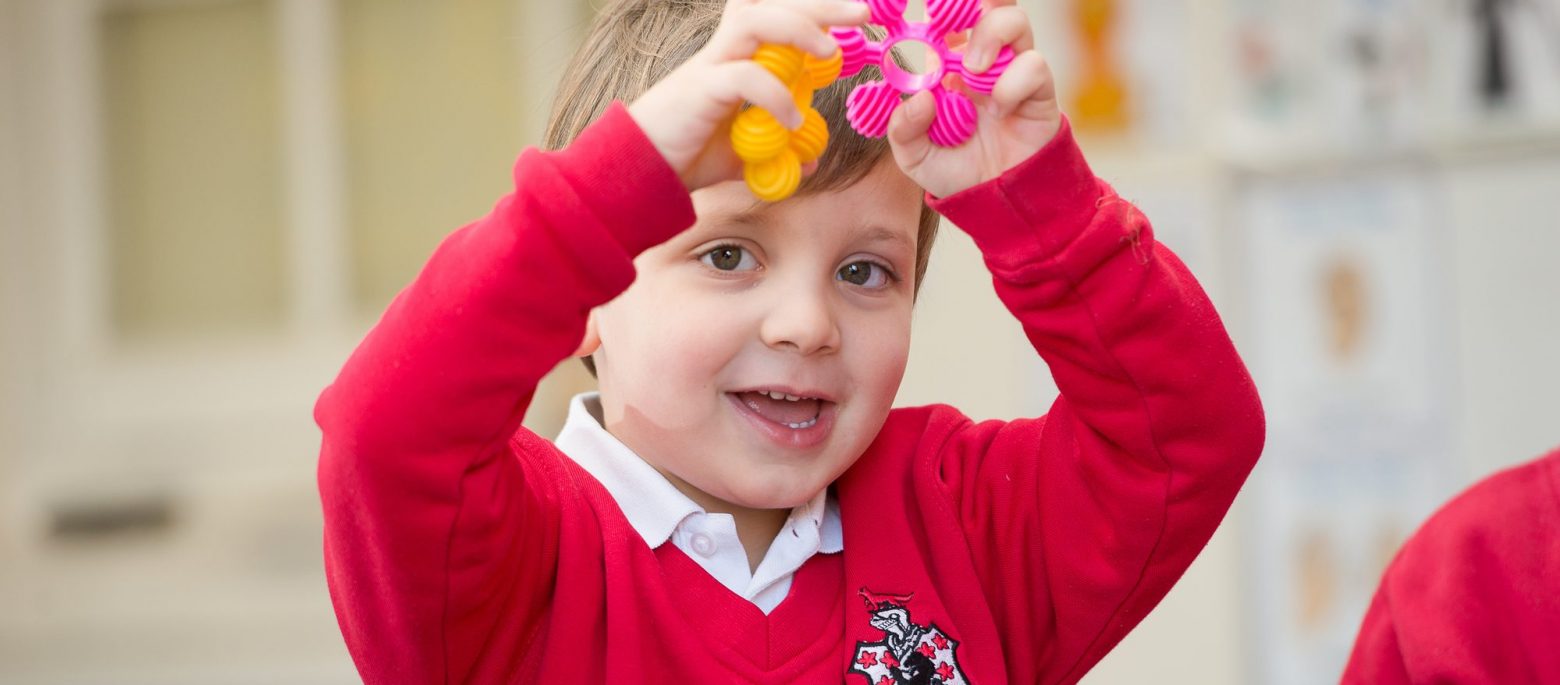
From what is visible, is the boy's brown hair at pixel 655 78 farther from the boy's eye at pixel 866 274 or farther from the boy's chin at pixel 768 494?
the boy's chin at pixel 768 494

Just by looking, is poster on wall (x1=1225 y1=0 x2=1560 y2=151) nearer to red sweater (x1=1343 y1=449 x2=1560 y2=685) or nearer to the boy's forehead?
red sweater (x1=1343 y1=449 x2=1560 y2=685)

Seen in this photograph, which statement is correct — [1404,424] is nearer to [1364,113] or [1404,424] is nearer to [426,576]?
[1364,113]

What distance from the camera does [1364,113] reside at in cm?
261

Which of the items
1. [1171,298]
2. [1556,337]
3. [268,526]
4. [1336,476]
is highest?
[1171,298]

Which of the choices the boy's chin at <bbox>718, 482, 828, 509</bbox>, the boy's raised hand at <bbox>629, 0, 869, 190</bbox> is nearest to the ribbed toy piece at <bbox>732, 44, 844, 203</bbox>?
the boy's raised hand at <bbox>629, 0, 869, 190</bbox>

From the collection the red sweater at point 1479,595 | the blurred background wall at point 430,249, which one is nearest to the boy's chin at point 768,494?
the red sweater at point 1479,595

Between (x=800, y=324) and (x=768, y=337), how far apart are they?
1.0 inches

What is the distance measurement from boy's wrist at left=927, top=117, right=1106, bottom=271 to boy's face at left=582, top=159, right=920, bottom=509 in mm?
96

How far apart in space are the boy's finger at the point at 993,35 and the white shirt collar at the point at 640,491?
34cm

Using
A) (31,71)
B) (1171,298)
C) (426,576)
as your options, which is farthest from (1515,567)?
(31,71)

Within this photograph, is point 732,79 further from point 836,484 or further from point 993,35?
point 836,484

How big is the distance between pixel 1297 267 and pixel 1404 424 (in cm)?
31

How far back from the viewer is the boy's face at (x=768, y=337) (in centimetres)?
98

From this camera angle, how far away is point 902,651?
101 cm
